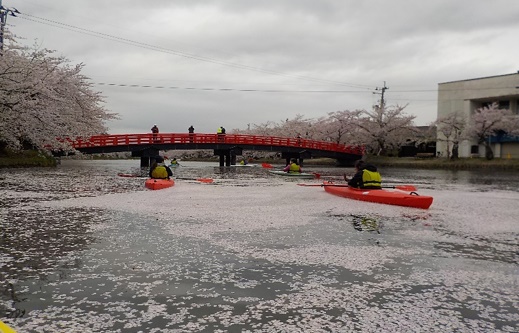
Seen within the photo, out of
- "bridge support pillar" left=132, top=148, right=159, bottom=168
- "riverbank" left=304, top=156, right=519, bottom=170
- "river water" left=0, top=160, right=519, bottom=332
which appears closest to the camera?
"river water" left=0, top=160, right=519, bottom=332

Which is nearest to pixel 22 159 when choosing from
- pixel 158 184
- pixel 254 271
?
pixel 158 184

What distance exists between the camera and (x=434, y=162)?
142 ft

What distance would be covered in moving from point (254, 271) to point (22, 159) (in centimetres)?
2831

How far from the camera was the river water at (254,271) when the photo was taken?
12.5 ft

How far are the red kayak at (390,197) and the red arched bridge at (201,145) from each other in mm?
23228

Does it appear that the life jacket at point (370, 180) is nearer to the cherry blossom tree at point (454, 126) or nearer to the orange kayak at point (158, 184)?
the orange kayak at point (158, 184)

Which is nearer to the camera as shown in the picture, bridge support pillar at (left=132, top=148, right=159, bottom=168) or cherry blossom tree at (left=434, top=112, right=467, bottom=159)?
bridge support pillar at (left=132, top=148, right=159, bottom=168)

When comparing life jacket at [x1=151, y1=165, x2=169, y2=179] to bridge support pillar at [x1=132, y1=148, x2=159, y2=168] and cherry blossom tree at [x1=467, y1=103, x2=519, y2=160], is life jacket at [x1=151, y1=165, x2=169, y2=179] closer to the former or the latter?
Result: bridge support pillar at [x1=132, y1=148, x2=159, y2=168]

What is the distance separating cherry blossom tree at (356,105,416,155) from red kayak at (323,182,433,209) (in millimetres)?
38112

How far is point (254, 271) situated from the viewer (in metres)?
5.29

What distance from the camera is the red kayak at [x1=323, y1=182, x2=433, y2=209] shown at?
11.1 metres

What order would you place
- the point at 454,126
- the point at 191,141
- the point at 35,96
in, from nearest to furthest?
the point at 35,96 < the point at 191,141 < the point at 454,126

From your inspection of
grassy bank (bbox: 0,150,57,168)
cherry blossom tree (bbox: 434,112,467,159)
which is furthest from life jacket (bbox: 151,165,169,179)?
cherry blossom tree (bbox: 434,112,467,159)

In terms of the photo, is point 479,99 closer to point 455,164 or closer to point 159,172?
point 455,164
